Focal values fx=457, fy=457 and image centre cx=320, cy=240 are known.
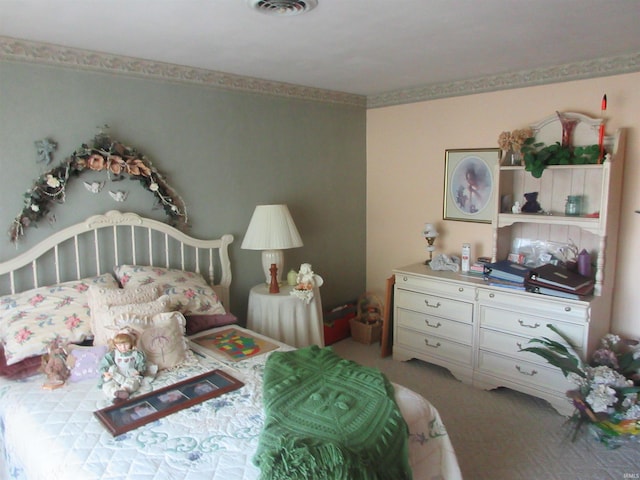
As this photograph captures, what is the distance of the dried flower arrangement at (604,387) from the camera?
253 centimetres

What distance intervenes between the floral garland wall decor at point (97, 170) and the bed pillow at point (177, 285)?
0.42 metres

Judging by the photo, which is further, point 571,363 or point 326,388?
point 571,363

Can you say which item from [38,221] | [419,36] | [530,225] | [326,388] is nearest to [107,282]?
[38,221]

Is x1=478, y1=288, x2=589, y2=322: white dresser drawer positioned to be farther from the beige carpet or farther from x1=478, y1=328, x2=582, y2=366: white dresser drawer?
the beige carpet

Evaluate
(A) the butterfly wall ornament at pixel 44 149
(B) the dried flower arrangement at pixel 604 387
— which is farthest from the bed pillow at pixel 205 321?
(B) the dried flower arrangement at pixel 604 387

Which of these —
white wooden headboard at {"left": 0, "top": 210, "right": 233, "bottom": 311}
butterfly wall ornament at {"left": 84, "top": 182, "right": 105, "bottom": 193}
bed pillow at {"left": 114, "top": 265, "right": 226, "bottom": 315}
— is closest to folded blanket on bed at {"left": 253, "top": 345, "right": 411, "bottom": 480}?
bed pillow at {"left": 114, "top": 265, "right": 226, "bottom": 315}

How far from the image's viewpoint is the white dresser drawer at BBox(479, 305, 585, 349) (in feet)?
9.27

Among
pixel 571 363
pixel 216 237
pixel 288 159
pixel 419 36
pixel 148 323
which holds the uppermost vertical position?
pixel 419 36

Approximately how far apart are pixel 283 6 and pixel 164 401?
1728 millimetres

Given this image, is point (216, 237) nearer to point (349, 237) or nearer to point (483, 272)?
point (349, 237)

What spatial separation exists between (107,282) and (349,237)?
2.31 metres

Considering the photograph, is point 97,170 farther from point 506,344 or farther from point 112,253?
point 506,344

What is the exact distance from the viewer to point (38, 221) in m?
2.54

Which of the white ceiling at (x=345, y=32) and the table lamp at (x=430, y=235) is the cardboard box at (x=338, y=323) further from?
the white ceiling at (x=345, y=32)
